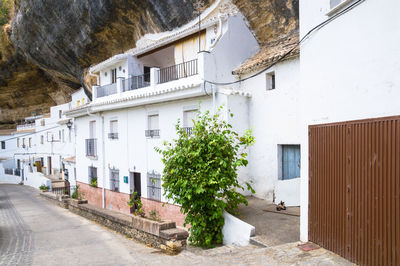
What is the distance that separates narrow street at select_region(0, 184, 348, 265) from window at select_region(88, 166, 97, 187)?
Answer: 189 centimetres

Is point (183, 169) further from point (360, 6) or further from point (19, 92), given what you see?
point (19, 92)

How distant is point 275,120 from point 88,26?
12.2 metres

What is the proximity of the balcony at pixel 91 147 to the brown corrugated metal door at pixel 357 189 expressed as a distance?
524 inches

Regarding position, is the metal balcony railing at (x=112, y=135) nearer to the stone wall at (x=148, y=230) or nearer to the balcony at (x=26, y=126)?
the stone wall at (x=148, y=230)

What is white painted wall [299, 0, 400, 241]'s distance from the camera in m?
4.08

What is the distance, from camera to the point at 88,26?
16.7m

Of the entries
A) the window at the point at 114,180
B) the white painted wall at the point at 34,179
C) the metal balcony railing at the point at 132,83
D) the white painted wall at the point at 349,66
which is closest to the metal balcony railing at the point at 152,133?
the metal balcony railing at the point at 132,83

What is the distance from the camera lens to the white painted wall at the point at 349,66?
13.4ft

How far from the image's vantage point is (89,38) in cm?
1731

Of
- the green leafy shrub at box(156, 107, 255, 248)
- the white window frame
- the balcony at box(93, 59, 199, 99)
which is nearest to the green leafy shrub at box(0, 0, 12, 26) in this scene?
the balcony at box(93, 59, 199, 99)

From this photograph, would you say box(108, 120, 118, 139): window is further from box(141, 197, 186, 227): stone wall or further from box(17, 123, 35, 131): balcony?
box(17, 123, 35, 131): balcony

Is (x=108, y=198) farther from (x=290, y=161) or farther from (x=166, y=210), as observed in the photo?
(x=290, y=161)

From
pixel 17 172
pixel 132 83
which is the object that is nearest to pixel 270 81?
pixel 132 83

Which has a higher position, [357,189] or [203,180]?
[357,189]
